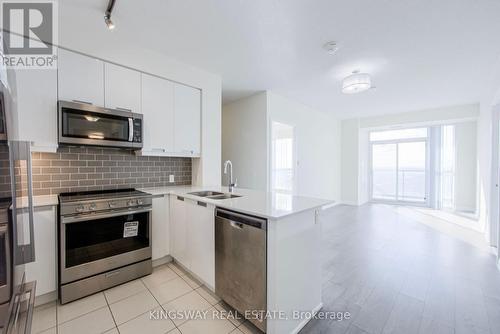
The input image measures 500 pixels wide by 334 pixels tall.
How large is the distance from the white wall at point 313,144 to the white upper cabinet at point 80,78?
2656 millimetres

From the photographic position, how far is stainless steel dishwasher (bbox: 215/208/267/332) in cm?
143

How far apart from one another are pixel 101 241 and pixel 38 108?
1.36 meters

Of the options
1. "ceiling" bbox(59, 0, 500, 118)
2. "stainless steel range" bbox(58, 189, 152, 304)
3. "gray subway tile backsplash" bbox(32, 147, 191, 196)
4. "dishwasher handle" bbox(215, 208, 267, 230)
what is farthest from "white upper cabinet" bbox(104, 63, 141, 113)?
"dishwasher handle" bbox(215, 208, 267, 230)

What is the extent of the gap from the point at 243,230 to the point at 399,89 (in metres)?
4.15

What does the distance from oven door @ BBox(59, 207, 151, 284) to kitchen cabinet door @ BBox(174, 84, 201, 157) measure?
3.33 ft

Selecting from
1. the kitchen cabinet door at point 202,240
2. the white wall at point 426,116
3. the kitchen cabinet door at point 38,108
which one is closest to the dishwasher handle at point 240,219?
the kitchen cabinet door at point 202,240

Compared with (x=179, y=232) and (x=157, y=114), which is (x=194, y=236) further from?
(x=157, y=114)

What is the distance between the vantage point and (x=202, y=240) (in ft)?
6.64

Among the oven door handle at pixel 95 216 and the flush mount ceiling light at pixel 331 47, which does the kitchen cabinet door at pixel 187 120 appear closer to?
the oven door handle at pixel 95 216

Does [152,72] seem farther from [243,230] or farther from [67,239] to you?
[243,230]

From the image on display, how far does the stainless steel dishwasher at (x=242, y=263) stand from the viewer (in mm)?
1434

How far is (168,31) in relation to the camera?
7.14ft

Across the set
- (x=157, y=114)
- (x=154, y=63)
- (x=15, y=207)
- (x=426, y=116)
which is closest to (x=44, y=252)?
(x=15, y=207)

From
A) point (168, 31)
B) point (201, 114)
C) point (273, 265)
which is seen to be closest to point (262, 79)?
point (201, 114)
